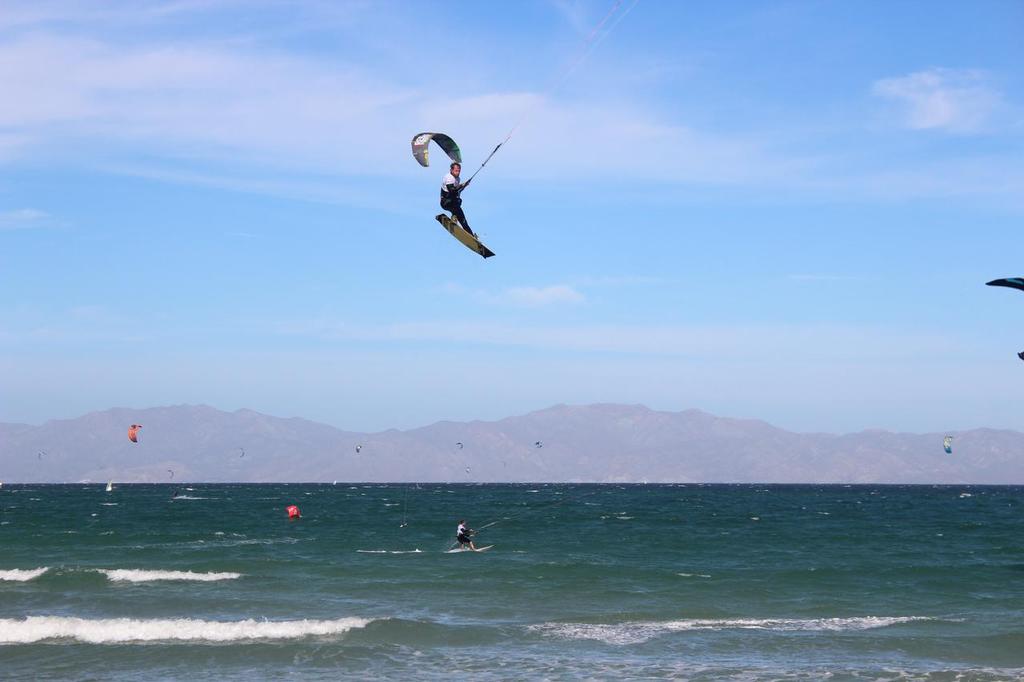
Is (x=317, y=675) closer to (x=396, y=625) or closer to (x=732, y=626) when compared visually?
(x=396, y=625)

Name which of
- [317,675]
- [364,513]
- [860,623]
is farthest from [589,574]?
[364,513]

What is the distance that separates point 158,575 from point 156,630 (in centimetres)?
992

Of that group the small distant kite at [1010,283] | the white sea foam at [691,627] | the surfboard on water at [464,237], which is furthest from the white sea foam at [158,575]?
the small distant kite at [1010,283]

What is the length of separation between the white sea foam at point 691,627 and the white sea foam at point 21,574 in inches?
673

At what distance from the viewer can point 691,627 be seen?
24.1m

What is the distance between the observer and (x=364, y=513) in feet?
269

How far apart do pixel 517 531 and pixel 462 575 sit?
23165 millimetres

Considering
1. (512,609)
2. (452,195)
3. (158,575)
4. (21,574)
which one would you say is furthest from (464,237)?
(21,574)

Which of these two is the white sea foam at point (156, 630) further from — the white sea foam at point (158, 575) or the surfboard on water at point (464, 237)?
the surfboard on water at point (464, 237)

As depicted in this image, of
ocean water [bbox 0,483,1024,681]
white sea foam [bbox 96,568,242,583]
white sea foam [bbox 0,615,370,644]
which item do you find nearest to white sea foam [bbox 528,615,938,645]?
ocean water [bbox 0,483,1024,681]

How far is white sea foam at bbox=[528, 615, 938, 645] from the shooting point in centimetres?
2296

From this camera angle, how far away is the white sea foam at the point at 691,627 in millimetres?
22961

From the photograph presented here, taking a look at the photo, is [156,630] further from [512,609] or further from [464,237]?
[464,237]

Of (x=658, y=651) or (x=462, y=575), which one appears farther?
(x=462, y=575)
